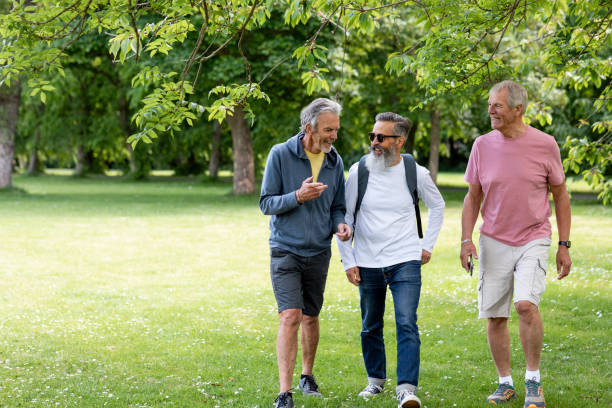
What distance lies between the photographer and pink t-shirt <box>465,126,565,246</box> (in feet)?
17.2

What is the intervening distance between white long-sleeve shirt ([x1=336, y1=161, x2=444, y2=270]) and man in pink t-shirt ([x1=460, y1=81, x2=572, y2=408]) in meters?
0.43

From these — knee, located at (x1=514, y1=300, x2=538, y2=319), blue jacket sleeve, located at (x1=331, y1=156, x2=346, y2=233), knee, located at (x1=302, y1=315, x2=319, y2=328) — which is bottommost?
knee, located at (x1=302, y1=315, x2=319, y2=328)

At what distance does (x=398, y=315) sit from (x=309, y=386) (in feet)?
3.38

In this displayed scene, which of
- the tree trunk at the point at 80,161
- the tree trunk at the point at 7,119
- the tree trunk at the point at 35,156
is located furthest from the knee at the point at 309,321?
the tree trunk at the point at 80,161

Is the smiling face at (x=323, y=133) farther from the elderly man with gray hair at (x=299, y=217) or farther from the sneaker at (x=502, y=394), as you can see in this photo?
the sneaker at (x=502, y=394)

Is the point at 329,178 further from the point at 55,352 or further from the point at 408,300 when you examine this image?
the point at 55,352

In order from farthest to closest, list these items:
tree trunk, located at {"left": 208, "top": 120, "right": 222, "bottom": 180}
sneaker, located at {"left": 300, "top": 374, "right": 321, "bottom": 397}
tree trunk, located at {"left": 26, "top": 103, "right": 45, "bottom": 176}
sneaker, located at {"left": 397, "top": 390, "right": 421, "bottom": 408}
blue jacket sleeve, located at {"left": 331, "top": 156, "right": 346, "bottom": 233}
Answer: tree trunk, located at {"left": 26, "top": 103, "right": 45, "bottom": 176} → tree trunk, located at {"left": 208, "top": 120, "right": 222, "bottom": 180} → sneaker, located at {"left": 300, "top": 374, "right": 321, "bottom": 397} → blue jacket sleeve, located at {"left": 331, "top": 156, "right": 346, "bottom": 233} → sneaker, located at {"left": 397, "top": 390, "right": 421, "bottom": 408}

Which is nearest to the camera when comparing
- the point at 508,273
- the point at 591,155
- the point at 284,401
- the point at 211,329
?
the point at 284,401

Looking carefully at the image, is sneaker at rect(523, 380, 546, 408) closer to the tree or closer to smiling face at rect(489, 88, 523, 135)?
smiling face at rect(489, 88, 523, 135)

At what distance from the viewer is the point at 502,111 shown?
525cm

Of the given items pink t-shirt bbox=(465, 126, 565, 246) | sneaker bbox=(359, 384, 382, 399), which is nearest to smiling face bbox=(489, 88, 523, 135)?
pink t-shirt bbox=(465, 126, 565, 246)

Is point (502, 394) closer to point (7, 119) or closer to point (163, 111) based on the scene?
point (163, 111)

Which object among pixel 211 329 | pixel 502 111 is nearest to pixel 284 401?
pixel 502 111

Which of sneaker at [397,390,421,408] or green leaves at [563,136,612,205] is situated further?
green leaves at [563,136,612,205]
